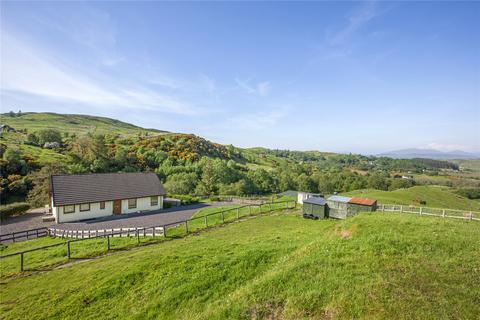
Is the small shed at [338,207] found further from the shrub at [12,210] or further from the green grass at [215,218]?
the shrub at [12,210]

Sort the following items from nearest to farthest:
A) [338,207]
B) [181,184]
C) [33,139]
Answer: [338,207]
[181,184]
[33,139]

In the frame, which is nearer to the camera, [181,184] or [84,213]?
[84,213]

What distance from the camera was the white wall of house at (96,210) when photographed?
27.0m

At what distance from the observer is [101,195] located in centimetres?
3030

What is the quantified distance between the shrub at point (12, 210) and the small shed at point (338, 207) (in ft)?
125

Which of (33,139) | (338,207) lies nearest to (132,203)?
(338,207)

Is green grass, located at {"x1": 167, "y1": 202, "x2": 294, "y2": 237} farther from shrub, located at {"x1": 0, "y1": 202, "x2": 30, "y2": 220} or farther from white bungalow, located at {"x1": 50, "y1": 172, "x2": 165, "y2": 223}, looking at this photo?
shrub, located at {"x1": 0, "y1": 202, "x2": 30, "y2": 220}

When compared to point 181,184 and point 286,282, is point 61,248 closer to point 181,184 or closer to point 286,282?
point 286,282

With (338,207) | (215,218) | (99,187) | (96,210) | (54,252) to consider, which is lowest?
(96,210)

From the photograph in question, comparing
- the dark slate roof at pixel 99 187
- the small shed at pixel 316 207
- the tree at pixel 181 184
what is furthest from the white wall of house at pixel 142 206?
the small shed at pixel 316 207

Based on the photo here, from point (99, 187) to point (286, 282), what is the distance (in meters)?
30.7

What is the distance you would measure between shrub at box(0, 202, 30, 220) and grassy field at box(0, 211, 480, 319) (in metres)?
24.2

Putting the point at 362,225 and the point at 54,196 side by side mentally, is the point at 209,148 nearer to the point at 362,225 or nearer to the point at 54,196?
the point at 54,196

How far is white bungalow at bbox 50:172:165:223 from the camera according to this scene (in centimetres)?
2770
